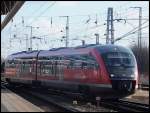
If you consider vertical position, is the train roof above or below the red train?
above

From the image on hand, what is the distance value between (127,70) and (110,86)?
135 centimetres

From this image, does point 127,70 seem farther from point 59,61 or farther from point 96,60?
point 59,61

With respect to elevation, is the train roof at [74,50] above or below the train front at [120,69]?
above

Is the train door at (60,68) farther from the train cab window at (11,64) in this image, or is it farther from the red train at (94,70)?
the train cab window at (11,64)

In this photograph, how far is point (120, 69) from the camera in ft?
82.5

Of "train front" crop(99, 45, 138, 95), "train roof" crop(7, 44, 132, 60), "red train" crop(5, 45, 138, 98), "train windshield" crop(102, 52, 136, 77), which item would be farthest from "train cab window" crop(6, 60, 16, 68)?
"train windshield" crop(102, 52, 136, 77)

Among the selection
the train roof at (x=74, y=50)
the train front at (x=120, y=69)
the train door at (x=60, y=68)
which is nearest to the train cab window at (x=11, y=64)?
the train roof at (x=74, y=50)

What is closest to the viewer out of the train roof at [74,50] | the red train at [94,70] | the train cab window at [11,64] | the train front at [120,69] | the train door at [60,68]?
the train front at [120,69]

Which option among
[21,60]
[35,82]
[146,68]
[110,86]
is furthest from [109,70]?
[146,68]

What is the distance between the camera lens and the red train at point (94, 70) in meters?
25.0

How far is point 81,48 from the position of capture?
92.5 ft

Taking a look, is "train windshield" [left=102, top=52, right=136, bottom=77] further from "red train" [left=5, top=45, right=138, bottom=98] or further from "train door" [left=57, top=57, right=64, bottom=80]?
"train door" [left=57, top=57, right=64, bottom=80]

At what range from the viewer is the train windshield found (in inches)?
988

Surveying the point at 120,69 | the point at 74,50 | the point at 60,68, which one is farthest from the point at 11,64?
the point at 120,69
